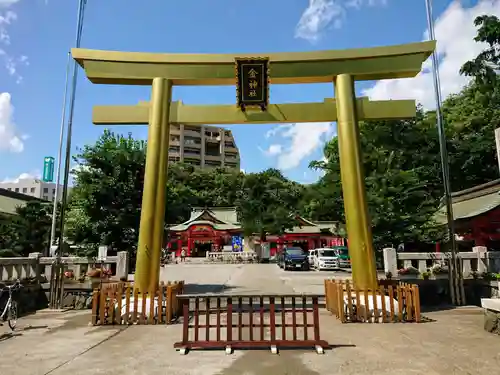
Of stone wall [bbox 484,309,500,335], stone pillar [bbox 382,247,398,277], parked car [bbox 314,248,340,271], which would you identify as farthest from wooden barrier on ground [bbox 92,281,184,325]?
parked car [bbox 314,248,340,271]

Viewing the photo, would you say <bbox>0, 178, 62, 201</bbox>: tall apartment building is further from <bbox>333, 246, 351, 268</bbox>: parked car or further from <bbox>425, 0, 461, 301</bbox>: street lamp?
<bbox>425, 0, 461, 301</bbox>: street lamp

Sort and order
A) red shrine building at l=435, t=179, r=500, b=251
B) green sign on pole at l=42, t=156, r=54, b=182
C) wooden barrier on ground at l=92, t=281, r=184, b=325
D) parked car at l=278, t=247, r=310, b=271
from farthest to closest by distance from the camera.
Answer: green sign on pole at l=42, t=156, r=54, b=182, parked car at l=278, t=247, r=310, b=271, red shrine building at l=435, t=179, r=500, b=251, wooden barrier on ground at l=92, t=281, r=184, b=325

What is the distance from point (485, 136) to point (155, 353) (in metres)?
33.3

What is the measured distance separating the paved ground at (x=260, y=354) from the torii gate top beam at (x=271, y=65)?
664 cm

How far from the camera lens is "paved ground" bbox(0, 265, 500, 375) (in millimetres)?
5438

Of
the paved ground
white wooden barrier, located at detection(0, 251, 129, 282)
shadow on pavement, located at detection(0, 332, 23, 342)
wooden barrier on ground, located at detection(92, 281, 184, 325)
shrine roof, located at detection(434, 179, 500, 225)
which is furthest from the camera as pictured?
shrine roof, located at detection(434, 179, 500, 225)

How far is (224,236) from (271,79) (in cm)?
3661

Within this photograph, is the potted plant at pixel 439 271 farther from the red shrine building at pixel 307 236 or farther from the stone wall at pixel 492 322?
the red shrine building at pixel 307 236

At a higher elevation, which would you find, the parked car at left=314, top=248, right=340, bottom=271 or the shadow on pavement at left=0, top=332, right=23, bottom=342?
the parked car at left=314, top=248, right=340, bottom=271

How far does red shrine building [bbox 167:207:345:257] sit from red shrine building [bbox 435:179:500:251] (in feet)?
68.8

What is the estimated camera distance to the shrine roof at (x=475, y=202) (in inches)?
653

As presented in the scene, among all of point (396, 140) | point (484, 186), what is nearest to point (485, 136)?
point (396, 140)

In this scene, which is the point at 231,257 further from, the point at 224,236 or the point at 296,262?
the point at 296,262

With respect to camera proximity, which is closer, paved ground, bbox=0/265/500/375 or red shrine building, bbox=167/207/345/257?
paved ground, bbox=0/265/500/375
